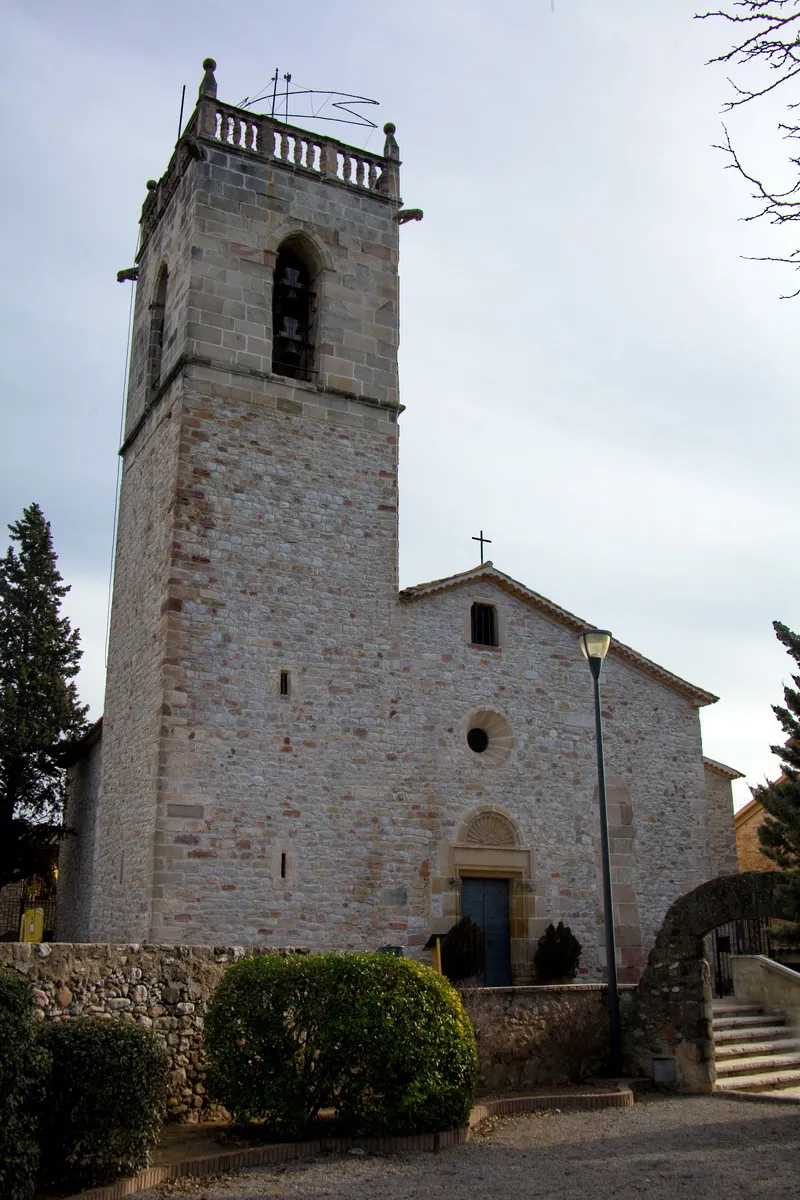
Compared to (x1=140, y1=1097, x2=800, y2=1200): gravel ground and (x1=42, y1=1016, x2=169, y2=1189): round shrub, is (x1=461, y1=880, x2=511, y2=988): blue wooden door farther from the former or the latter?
(x1=42, y1=1016, x2=169, y2=1189): round shrub

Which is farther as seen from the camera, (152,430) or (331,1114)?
(152,430)

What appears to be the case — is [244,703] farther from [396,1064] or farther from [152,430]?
[396,1064]

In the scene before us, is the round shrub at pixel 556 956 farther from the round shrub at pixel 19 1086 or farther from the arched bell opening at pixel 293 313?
the round shrub at pixel 19 1086

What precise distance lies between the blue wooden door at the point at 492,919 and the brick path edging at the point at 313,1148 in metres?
5.69

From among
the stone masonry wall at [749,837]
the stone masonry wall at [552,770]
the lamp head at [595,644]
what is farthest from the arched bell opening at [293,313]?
the stone masonry wall at [749,837]

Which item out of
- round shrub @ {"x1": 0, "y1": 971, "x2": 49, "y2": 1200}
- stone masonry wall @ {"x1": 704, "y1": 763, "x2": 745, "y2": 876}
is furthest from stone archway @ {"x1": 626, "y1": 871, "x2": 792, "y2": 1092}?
stone masonry wall @ {"x1": 704, "y1": 763, "x2": 745, "y2": 876}

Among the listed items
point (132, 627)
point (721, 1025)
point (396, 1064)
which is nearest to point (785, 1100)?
point (721, 1025)

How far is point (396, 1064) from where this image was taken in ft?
28.6

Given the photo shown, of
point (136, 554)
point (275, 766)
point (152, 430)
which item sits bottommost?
point (275, 766)

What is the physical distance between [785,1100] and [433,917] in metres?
5.85

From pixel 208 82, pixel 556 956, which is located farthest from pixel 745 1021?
pixel 208 82

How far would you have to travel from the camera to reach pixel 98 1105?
7.23m

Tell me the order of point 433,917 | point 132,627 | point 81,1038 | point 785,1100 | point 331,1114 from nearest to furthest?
point 81,1038 → point 331,1114 → point 785,1100 → point 433,917 → point 132,627

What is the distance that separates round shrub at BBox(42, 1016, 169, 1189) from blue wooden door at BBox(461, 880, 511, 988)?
30.0ft
